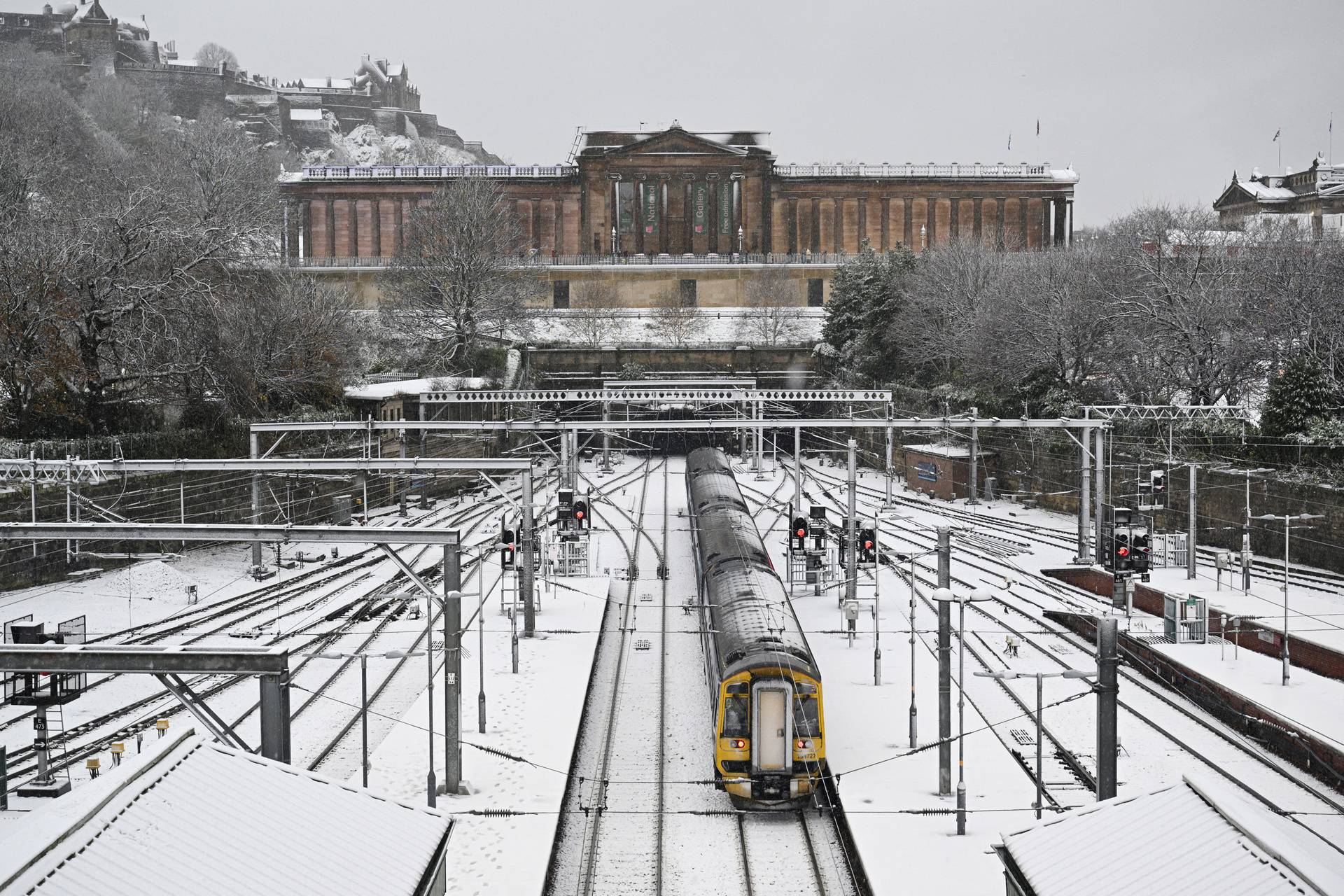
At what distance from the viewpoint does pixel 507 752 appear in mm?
18391

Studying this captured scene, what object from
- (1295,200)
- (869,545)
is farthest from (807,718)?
(1295,200)

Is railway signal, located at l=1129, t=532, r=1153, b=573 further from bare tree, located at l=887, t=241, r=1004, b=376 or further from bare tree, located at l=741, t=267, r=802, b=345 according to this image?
bare tree, located at l=741, t=267, r=802, b=345

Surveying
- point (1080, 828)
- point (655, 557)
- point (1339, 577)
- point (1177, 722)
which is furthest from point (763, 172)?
point (1080, 828)

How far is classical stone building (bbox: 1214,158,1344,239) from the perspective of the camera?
63.2m

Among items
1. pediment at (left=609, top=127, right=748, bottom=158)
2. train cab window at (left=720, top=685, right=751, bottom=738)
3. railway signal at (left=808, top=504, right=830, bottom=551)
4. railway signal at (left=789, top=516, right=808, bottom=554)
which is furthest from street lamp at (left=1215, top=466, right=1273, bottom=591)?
pediment at (left=609, top=127, right=748, bottom=158)

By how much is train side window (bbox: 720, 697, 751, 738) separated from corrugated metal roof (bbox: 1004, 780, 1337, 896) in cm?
639

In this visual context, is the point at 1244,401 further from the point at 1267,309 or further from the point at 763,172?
the point at 763,172

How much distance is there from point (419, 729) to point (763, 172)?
7969 centimetres

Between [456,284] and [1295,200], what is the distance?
179 feet

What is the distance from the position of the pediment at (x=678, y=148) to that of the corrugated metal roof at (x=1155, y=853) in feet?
282

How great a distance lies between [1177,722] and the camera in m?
19.5

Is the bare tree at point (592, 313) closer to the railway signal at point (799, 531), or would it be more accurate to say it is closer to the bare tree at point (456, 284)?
the bare tree at point (456, 284)

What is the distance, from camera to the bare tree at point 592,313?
75.1m

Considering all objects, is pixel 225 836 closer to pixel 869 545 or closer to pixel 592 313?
pixel 869 545
